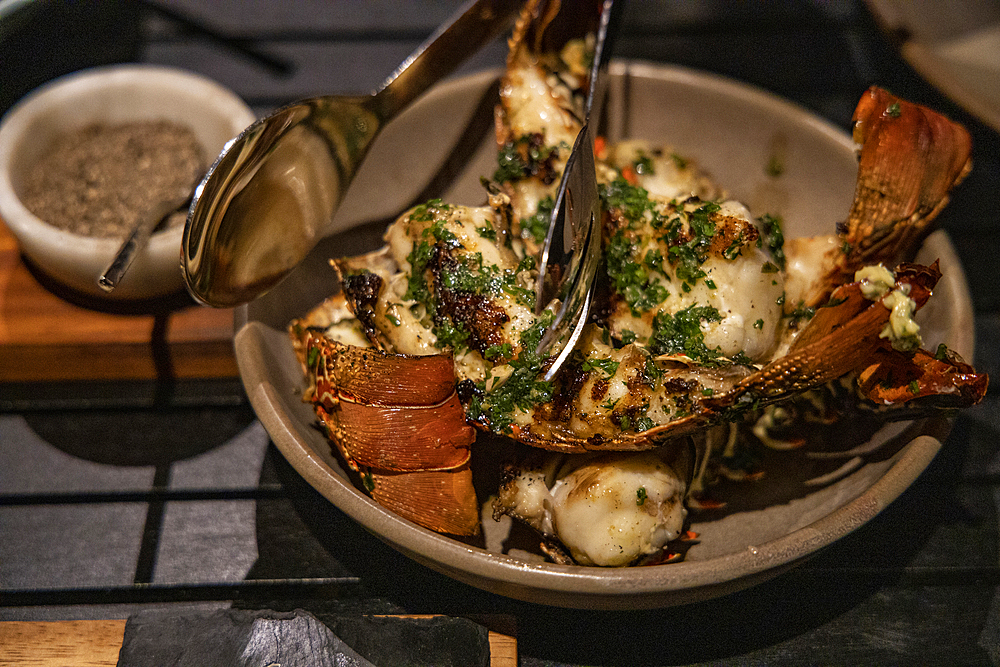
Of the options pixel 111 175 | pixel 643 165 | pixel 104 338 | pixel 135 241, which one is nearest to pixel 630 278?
pixel 643 165

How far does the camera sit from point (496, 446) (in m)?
1.39

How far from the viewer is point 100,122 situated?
→ 1856 millimetres

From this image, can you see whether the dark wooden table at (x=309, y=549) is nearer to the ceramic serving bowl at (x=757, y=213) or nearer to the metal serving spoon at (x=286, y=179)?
the ceramic serving bowl at (x=757, y=213)

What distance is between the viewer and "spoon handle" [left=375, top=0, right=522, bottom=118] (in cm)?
161

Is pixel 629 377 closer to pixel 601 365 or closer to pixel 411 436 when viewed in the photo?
pixel 601 365

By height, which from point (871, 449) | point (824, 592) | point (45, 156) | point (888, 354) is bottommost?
point (824, 592)

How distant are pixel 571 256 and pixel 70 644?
3.62ft

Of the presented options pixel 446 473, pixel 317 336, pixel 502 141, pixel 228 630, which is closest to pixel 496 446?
pixel 446 473

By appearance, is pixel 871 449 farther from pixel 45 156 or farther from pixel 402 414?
pixel 45 156

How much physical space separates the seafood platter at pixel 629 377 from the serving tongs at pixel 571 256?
0.11ft

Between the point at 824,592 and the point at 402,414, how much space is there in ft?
2.87

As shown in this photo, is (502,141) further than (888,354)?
Yes

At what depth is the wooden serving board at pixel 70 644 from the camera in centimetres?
123

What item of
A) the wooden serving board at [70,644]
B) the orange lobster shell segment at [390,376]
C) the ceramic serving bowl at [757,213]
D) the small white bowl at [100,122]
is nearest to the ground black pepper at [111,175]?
the small white bowl at [100,122]
